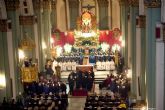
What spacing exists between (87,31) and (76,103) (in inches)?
546

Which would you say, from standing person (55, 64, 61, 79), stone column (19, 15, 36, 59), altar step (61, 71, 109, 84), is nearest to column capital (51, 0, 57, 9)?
altar step (61, 71, 109, 84)

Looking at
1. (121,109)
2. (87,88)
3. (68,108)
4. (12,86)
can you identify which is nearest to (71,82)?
(87,88)

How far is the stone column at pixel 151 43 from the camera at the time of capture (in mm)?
21734

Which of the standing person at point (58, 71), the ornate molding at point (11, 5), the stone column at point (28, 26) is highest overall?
the ornate molding at point (11, 5)

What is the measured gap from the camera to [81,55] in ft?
134

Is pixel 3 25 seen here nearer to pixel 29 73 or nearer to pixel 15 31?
pixel 15 31

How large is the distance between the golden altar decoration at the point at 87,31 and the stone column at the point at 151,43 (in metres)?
20.7

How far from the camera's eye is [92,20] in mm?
42719

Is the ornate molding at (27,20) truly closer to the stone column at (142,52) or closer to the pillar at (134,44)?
the pillar at (134,44)

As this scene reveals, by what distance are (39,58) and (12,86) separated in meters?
9.76

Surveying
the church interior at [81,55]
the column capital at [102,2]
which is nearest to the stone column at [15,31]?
the church interior at [81,55]

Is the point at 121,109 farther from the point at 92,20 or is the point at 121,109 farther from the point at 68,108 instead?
the point at 92,20

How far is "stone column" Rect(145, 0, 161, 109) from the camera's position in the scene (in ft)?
71.3

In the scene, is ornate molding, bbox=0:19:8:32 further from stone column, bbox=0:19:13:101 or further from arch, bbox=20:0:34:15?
arch, bbox=20:0:34:15
